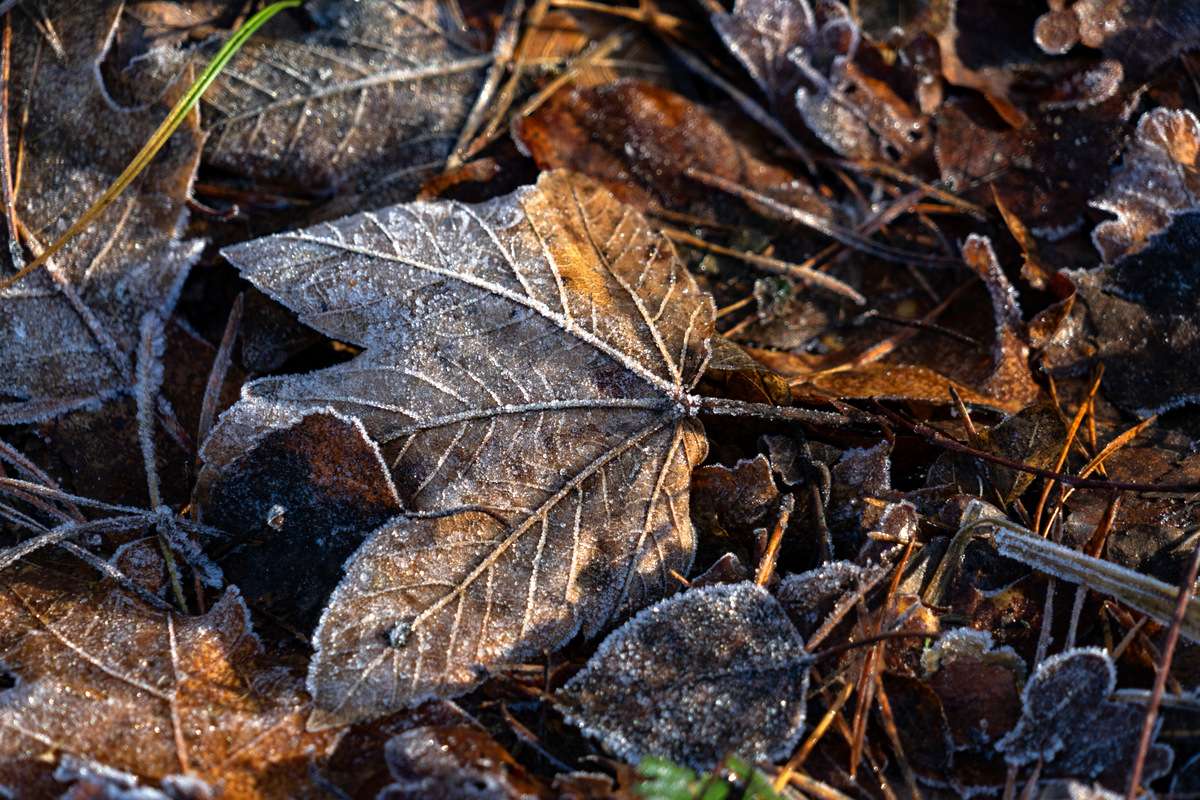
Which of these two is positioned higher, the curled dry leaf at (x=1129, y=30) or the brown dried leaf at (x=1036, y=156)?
the curled dry leaf at (x=1129, y=30)

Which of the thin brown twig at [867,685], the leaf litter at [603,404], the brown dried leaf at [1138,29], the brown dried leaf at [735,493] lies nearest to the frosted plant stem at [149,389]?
the leaf litter at [603,404]

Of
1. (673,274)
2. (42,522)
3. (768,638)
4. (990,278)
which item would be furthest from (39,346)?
(990,278)

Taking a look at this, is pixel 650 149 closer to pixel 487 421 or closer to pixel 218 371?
pixel 487 421

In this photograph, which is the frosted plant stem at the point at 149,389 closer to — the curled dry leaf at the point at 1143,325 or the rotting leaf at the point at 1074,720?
the rotting leaf at the point at 1074,720

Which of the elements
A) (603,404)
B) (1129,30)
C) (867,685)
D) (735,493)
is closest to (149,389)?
(603,404)

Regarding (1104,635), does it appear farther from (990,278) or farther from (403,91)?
(403,91)

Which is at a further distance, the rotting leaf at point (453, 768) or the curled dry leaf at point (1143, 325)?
the curled dry leaf at point (1143, 325)
